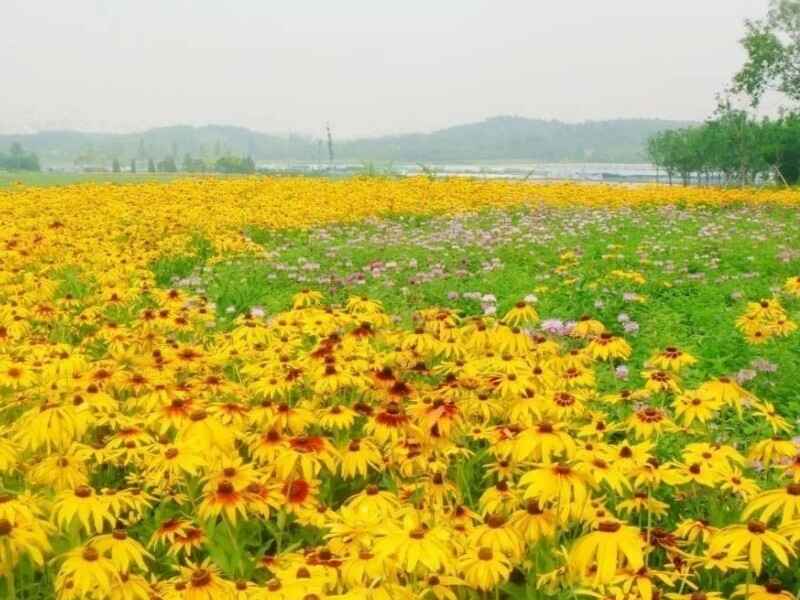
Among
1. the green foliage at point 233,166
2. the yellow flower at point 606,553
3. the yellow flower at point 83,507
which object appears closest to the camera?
the yellow flower at point 606,553

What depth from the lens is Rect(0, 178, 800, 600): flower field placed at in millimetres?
2553

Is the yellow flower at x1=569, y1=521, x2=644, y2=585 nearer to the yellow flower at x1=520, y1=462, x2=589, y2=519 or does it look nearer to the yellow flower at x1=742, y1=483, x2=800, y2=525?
the yellow flower at x1=520, y1=462, x2=589, y2=519

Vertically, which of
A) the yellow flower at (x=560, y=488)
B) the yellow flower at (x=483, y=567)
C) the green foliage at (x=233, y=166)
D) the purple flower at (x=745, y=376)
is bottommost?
the purple flower at (x=745, y=376)

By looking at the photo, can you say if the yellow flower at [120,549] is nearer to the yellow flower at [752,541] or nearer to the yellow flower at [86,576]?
the yellow flower at [86,576]

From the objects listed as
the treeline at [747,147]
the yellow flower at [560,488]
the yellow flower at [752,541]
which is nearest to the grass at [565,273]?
the yellow flower at [752,541]

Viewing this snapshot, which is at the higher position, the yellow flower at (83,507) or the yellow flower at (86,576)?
the yellow flower at (83,507)

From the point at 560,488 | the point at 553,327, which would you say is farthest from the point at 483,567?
the point at 553,327

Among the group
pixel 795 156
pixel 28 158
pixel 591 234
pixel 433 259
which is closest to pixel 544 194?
pixel 591 234

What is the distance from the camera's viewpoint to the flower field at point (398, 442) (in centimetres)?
255

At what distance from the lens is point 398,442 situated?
3.55 metres

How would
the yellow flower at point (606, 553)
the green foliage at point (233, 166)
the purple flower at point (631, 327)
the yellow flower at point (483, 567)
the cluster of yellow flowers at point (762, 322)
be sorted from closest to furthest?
the yellow flower at point (606, 553)
the yellow flower at point (483, 567)
the cluster of yellow flowers at point (762, 322)
the purple flower at point (631, 327)
the green foliage at point (233, 166)

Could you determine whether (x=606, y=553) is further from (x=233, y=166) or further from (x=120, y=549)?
(x=233, y=166)

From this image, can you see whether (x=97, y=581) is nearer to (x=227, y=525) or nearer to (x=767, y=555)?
(x=227, y=525)

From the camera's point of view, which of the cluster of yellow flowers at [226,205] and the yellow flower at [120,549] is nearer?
the yellow flower at [120,549]
